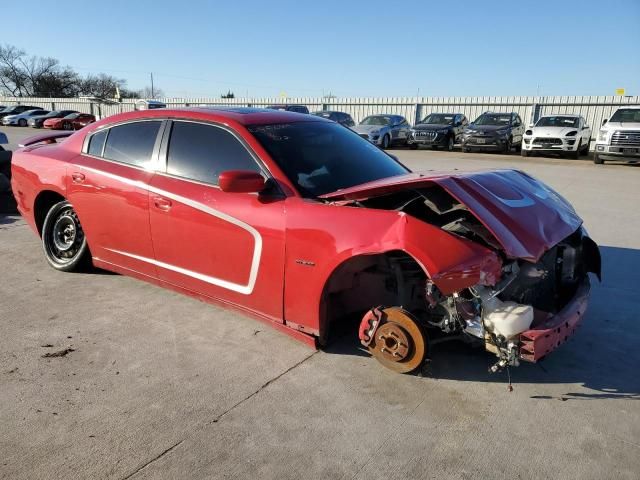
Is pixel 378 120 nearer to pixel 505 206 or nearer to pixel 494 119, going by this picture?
pixel 494 119

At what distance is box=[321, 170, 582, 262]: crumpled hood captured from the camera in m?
2.64

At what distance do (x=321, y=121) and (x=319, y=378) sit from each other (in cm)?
222

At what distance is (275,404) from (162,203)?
1.77m

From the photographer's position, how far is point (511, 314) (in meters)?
2.60

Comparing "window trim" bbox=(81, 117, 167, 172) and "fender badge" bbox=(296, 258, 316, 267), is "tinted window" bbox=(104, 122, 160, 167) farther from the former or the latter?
"fender badge" bbox=(296, 258, 316, 267)

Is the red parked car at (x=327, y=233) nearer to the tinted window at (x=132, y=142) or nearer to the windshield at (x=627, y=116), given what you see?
the tinted window at (x=132, y=142)

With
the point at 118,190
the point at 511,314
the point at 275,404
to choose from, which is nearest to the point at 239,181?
the point at 275,404

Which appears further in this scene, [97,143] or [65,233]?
[65,233]

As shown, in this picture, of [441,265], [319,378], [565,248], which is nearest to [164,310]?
[319,378]

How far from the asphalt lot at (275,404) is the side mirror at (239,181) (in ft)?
3.55

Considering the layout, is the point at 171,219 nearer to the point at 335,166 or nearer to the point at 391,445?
the point at 335,166

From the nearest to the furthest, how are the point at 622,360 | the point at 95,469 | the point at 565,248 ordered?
the point at 95,469 → the point at 622,360 → the point at 565,248

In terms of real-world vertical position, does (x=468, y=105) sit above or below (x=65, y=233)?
above

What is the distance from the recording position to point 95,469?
2.18m
